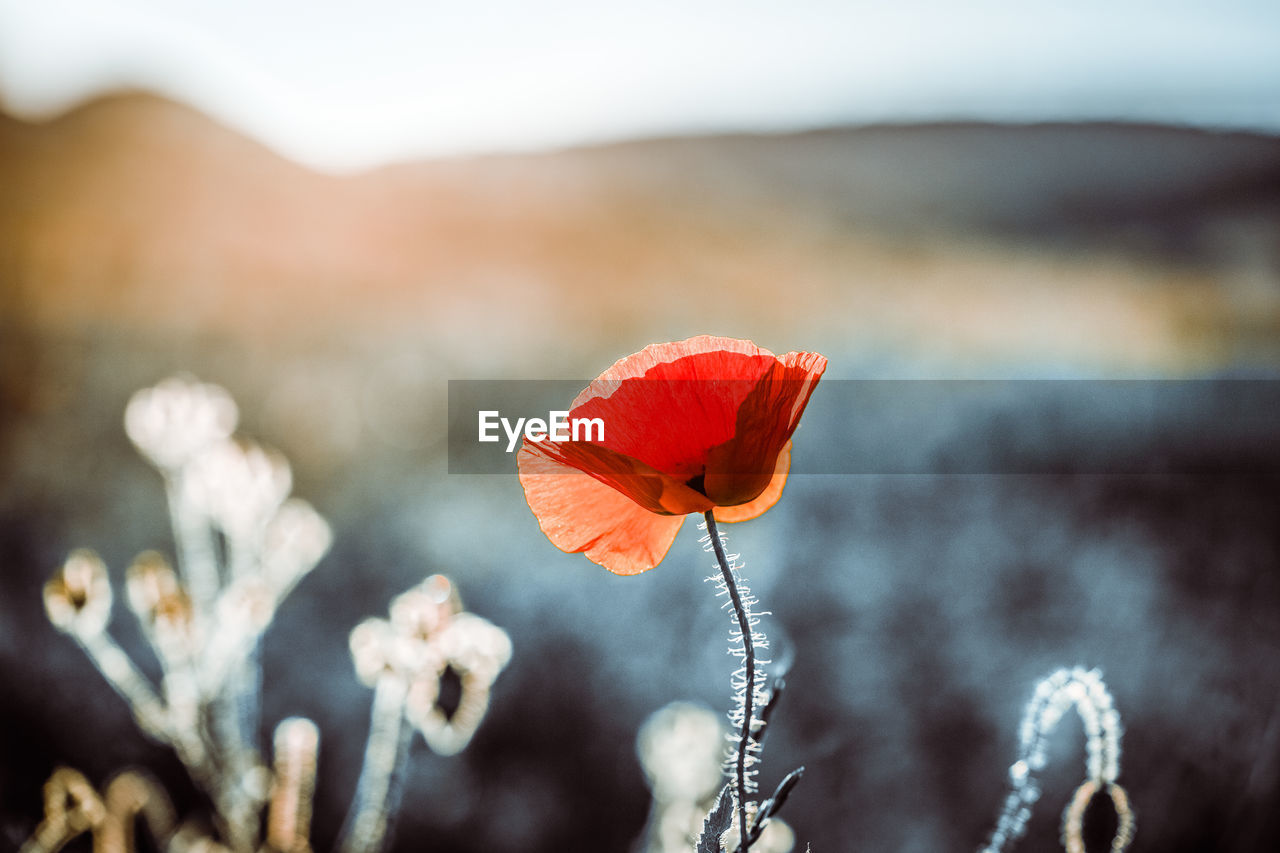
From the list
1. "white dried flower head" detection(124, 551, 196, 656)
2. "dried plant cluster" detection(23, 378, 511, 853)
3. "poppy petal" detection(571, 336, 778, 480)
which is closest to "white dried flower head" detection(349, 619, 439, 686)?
"dried plant cluster" detection(23, 378, 511, 853)

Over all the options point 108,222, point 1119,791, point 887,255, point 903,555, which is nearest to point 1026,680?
point 903,555

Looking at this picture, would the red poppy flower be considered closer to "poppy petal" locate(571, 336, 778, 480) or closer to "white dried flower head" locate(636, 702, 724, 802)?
"poppy petal" locate(571, 336, 778, 480)

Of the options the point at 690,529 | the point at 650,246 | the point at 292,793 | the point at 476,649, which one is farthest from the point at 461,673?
the point at 650,246

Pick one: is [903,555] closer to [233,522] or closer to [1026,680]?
[1026,680]

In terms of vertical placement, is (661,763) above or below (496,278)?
below

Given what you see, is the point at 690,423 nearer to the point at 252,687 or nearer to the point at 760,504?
the point at 760,504

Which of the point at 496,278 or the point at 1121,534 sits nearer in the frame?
the point at 1121,534
